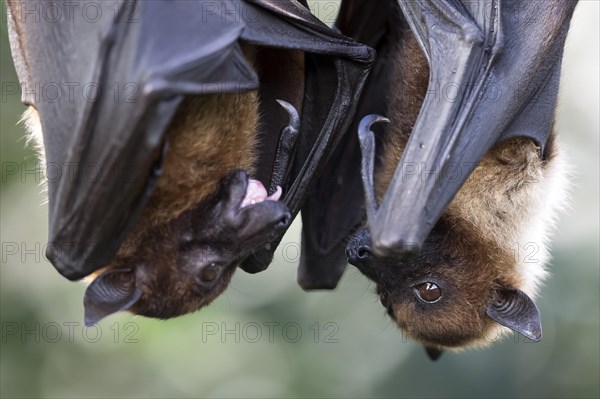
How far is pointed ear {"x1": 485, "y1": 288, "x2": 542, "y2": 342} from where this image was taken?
12.2ft

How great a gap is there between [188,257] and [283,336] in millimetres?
3444

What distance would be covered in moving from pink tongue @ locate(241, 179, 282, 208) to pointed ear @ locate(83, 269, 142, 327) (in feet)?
1.66

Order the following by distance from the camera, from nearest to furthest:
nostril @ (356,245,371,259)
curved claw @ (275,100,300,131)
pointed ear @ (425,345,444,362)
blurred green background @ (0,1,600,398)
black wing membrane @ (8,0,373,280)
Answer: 1. black wing membrane @ (8,0,373,280)
2. curved claw @ (275,100,300,131)
3. nostril @ (356,245,371,259)
4. pointed ear @ (425,345,444,362)
5. blurred green background @ (0,1,600,398)

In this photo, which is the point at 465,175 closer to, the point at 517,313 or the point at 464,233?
the point at 464,233

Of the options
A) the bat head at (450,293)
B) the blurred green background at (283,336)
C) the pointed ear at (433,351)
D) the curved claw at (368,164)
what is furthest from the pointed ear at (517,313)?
the blurred green background at (283,336)

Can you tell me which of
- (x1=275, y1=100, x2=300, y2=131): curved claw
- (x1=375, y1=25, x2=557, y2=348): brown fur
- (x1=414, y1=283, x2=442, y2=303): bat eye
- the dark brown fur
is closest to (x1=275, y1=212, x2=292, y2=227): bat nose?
(x1=275, y1=100, x2=300, y2=131): curved claw

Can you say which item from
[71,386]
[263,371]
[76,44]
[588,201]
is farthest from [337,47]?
[71,386]

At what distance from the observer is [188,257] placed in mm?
3211

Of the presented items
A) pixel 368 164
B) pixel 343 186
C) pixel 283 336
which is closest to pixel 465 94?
pixel 368 164

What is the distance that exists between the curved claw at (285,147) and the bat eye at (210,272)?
0.36m

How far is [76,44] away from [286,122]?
971mm

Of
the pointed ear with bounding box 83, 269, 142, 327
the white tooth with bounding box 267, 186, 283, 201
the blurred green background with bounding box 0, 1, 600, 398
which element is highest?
the white tooth with bounding box 267, 186, 283, 201

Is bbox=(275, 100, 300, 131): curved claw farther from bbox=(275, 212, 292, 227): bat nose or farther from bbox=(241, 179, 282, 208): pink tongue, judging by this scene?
bbox=(275, 212, 292, 227): bat nose

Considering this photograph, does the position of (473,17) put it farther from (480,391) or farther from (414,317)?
(480,391)
